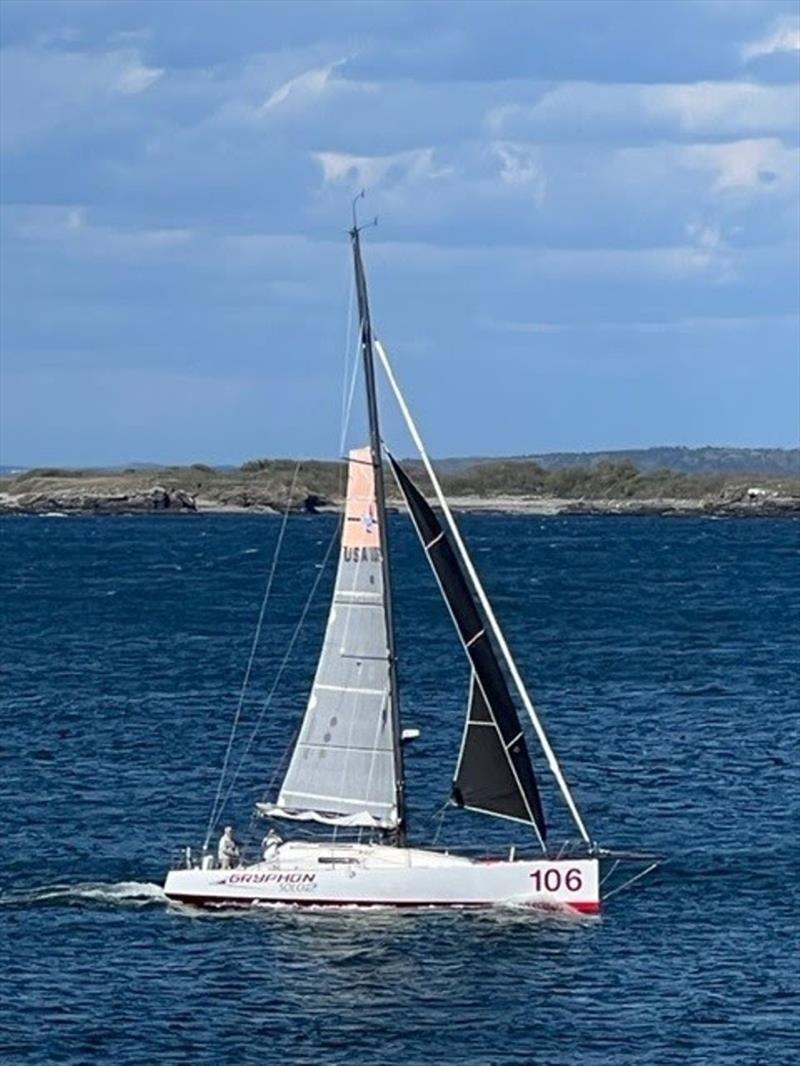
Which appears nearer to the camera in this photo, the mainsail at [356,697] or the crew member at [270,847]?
the mainsail at [356,697]

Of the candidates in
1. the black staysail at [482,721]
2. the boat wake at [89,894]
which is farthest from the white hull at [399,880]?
the boat wake at [89,894]

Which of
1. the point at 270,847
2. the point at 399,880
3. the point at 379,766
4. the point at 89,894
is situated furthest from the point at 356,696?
the point at 89,894

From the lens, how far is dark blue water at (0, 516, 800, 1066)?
4319 cm

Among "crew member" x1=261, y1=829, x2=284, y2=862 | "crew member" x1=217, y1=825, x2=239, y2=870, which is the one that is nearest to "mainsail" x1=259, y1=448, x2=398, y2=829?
"crew member" x1=261, y1=829, x2=284, y2=862

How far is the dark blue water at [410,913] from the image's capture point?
43.2 meters

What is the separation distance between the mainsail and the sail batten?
2cm

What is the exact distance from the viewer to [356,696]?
50.7 meters

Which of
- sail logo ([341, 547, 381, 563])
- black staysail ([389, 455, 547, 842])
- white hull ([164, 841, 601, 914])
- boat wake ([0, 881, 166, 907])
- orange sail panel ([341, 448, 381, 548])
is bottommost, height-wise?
boat wake ([0, 881, 166, 907])

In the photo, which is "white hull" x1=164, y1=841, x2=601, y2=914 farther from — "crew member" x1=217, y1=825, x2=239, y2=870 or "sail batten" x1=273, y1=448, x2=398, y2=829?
"sail batten" x1=273, y1=448, x2=398, y2=829

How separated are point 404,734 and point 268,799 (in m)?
17.6

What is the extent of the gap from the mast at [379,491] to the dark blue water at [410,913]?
9.09 ft

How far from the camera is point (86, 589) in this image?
15700cm

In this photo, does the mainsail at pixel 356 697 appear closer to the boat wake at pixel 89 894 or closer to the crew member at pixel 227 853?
the crew member at pixel 227 853

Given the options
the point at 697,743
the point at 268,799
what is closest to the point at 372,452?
the point at 268,799
